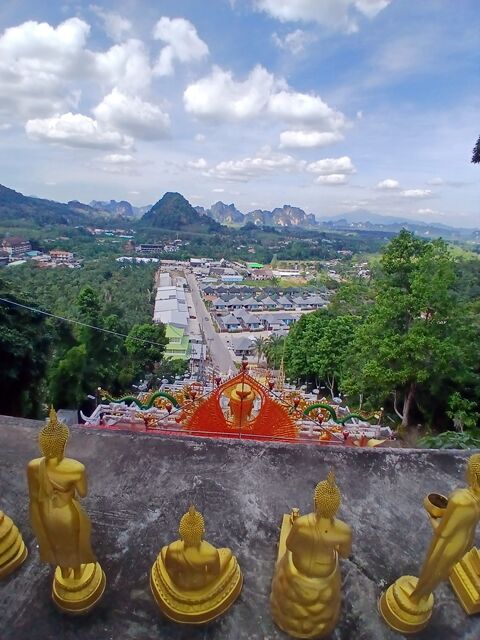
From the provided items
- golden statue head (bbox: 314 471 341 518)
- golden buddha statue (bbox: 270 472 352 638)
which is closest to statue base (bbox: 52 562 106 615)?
golden buddha statue (bbox: 270 472 352 638)

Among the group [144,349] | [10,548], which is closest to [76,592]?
[10,548]

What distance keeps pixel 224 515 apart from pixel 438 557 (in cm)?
231

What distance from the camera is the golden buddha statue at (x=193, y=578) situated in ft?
11.1

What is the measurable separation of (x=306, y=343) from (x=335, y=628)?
75.3ft

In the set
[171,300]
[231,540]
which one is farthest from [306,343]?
[171,300]

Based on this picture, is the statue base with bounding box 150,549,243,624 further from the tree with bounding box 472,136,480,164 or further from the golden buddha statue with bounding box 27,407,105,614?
the tree with bounding box 472,136,480,164

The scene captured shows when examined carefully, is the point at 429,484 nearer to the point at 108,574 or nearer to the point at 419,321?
the point at 108,574

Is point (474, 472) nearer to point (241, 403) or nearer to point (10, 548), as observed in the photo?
point (10, 548)

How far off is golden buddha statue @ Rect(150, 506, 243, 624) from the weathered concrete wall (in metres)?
0.12

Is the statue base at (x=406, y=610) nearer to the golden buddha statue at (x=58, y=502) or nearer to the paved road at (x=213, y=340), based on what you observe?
the golden buddha statue at (x=58, y=502)

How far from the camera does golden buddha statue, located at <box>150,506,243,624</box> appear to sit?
3.38m

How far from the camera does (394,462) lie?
218 inches

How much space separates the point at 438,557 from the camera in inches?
124

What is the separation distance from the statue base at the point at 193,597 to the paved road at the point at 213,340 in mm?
23525
